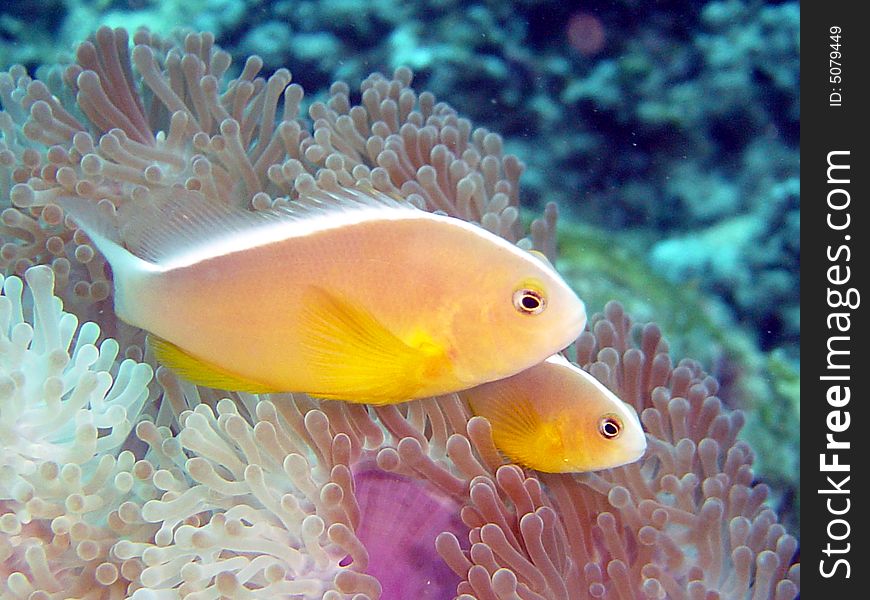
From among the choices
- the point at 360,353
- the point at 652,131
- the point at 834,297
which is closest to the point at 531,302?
the point at 360,353

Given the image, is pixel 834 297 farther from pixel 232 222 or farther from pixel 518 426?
pixel 232 222

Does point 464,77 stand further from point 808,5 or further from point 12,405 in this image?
point 12,405

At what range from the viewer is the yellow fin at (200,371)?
135 cm

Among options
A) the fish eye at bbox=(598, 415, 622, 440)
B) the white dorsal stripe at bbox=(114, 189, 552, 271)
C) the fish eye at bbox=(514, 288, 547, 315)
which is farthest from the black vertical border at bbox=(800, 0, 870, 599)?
the white dorsal stripe at bbox=(114, 189, 552, 271)

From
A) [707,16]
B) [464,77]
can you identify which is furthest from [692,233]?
[464,77]

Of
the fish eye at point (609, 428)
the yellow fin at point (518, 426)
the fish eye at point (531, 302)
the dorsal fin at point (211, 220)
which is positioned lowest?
the yellow fin at point (518, 426)

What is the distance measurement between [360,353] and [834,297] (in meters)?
1.55

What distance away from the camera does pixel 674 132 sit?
10.2 ft

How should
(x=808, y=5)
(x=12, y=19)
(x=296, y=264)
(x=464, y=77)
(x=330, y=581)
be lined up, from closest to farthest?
(x=296, y=264) < (x=330, y=581) < (x=808, y=5) < (x=464, y=77) < (x=12, y=19)

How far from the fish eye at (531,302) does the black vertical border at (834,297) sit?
3.48 feet

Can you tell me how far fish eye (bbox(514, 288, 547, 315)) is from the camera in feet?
3.91

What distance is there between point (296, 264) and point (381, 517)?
0.53m

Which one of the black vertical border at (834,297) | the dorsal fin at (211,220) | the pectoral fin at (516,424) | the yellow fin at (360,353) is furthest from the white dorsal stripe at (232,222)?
the black vertical border at (834,297)

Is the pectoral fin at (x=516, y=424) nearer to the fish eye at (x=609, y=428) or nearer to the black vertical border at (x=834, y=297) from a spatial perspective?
the fish eye at (x=609, y=428)
